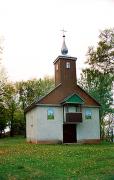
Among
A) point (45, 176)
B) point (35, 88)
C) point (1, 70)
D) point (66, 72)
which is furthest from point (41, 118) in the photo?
point (35, 88)

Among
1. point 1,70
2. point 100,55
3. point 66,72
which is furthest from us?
point 1,70

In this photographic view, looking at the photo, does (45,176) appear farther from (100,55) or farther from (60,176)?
(100,55)

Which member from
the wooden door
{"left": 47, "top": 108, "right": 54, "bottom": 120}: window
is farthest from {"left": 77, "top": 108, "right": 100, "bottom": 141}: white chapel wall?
{"left": 47, "top": 108, "right": 54, "bottom": 120}: window

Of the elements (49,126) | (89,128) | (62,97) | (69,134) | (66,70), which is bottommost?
(69,134)

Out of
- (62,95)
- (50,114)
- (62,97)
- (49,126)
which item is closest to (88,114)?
(62,97)

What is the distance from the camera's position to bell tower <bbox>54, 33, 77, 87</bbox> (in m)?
37.7

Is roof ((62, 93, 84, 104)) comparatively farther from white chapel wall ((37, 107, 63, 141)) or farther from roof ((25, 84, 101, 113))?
white chapel wall ((37, 107, 63, 141))

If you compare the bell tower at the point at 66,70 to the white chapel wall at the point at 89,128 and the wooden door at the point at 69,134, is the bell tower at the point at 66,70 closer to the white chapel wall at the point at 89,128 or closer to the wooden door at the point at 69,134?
the white chapel wall at the point at 89,128

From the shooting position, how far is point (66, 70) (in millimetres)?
38156

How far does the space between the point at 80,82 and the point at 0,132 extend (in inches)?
914

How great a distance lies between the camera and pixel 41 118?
3569cm

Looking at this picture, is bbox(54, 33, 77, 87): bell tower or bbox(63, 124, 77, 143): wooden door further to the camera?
bbox(54, 33, 77, 87): bell tower

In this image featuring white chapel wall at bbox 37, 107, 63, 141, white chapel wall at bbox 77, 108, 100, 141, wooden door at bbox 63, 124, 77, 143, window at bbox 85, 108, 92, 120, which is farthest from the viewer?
window at bbox 85, 108, 92, 120

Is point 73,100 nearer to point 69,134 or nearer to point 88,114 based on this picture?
point 88,114
